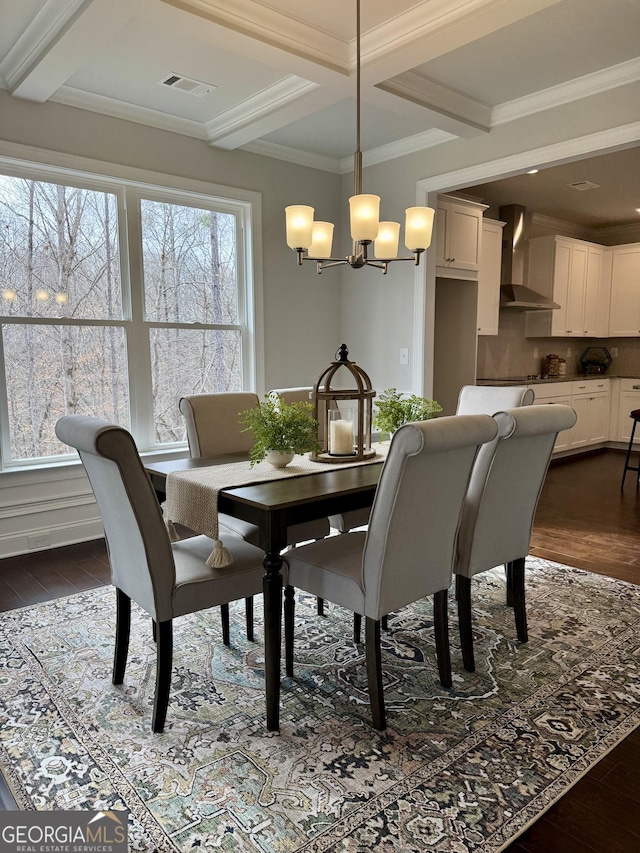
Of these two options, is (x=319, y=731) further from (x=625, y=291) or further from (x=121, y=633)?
(x=625, y=291)

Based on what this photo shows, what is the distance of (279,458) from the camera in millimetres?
2402

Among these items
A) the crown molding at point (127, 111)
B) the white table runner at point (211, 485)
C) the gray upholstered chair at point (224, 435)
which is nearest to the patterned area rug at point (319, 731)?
the gray upholstered chair at point (224, 435)

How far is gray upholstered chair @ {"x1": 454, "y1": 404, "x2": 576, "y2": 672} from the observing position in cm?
219

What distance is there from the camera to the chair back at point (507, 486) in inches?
85.7

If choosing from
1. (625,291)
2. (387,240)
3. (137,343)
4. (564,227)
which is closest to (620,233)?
(625,291)

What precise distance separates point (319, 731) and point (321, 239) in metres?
1.97

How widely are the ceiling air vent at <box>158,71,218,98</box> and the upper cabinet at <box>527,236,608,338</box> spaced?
4.51 metres

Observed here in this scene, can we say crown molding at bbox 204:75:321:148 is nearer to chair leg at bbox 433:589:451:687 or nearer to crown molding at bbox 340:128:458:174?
crown molding at bbox 340:128:458:174

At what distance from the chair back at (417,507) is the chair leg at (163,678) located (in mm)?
656

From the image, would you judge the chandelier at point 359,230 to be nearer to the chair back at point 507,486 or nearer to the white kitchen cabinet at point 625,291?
the chair back at point 507,486

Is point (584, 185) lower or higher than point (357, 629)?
higher

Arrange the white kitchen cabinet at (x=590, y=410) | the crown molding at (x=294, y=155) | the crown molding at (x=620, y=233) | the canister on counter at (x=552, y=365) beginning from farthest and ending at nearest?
1. the crown molding at (x=620, y=233)
2. the canister on counter at (x=552, y=365)
3. the white kitchen cabinet at (x=590, y=410)
4. the crown molding at (x=294, y=155)

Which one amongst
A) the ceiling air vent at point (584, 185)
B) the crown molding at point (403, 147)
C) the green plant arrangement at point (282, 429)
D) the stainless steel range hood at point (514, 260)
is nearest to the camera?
the green plant arrangement at point (282, 429)

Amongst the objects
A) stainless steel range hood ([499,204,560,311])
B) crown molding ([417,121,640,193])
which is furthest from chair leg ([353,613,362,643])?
stainless steel range hood ([499,204,560,311])
